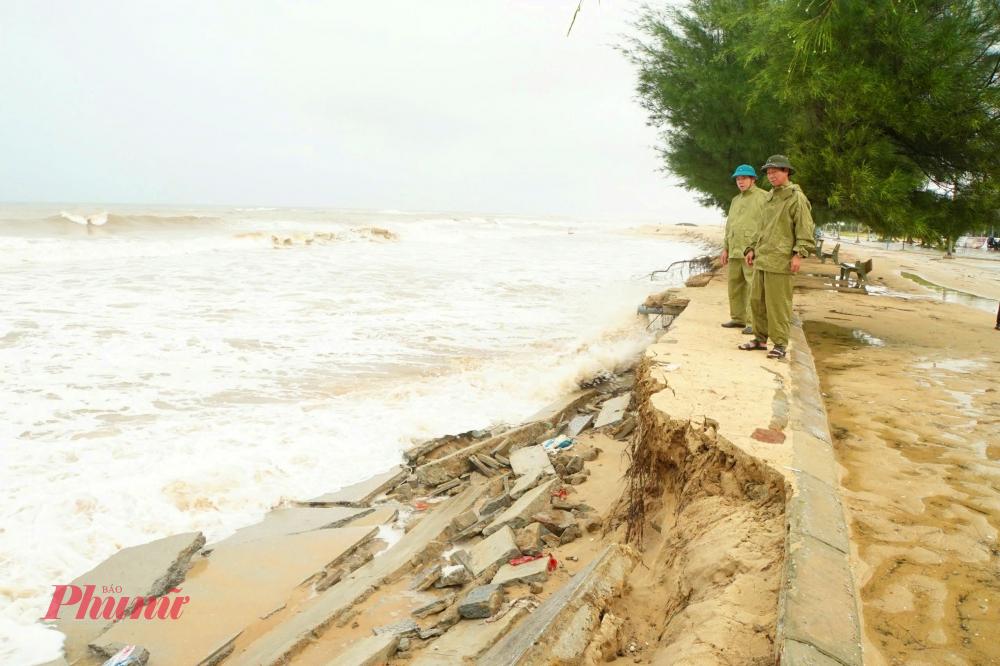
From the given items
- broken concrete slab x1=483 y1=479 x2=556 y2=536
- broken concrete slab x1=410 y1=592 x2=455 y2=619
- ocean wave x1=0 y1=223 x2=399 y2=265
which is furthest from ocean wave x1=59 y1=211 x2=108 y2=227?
broken concrete slab x1=410 y1=592 x2=455 y2=619

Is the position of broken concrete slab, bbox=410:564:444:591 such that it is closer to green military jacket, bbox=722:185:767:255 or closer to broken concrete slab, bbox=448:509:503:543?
broken concrete slab, bbox=448:509:503:543

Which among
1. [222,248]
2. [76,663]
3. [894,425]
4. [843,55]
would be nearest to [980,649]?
[894,425]

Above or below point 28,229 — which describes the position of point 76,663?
below

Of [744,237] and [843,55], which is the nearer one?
[744,237]

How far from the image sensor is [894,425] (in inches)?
196

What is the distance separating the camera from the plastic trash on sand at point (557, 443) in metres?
6.09

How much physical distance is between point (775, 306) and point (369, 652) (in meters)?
4.63

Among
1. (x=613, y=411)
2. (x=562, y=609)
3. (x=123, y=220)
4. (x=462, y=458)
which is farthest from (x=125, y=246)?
(x=562, y=609)

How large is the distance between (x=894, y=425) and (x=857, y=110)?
4158 mm

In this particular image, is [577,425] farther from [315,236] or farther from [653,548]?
[315,236]

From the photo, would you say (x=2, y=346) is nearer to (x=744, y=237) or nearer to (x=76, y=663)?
(x=76, y=663)

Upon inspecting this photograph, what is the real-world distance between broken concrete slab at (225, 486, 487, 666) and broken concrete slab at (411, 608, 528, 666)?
0.76 m

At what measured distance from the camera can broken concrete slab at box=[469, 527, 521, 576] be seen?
385 centimetres

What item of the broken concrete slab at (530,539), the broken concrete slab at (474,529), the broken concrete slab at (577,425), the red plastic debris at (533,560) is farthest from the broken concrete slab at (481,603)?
the broken concrete slab at (577,425)
